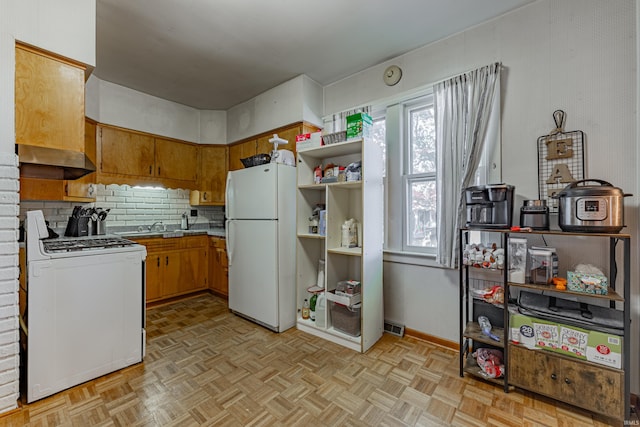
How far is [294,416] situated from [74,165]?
2.16 meters

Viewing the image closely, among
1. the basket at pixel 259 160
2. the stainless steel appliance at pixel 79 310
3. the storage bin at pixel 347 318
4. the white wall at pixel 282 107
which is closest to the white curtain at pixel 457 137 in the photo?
the storage bin at pixel 347 318

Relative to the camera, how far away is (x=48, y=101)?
6.07 feet

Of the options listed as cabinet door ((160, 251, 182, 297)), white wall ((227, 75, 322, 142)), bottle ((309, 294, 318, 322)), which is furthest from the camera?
cabinet door ((160, 251, 182, 297))

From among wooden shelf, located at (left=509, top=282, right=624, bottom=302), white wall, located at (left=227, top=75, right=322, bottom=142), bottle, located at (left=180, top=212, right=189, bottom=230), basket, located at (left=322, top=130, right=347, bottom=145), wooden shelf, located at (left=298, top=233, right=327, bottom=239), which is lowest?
wooden shelf, located at (left=509, top=282, right=624, bottom=302)

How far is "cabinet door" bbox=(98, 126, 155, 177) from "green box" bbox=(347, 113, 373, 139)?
281 centimetres

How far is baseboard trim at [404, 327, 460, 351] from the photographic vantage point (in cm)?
243

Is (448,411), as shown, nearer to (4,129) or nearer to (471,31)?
(471,31)

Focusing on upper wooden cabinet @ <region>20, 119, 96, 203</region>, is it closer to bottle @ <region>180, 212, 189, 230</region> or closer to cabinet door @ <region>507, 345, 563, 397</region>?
bottle @ <region>180, 212, 189, 230</region>

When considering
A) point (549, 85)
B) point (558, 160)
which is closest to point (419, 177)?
point (558, 160)

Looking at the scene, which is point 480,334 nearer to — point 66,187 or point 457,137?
point 457,137

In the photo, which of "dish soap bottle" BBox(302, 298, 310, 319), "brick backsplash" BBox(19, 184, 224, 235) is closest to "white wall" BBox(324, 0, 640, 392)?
"dish soap bottle" BBox(302, 298, 310, 319)

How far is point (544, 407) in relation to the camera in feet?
5.63

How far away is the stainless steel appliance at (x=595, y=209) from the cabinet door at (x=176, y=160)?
4.22 m

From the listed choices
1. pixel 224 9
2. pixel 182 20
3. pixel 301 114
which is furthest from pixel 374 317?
→ pixel 182 20
